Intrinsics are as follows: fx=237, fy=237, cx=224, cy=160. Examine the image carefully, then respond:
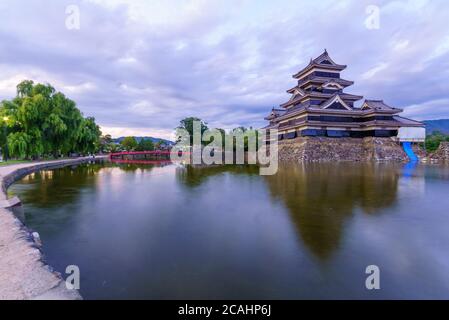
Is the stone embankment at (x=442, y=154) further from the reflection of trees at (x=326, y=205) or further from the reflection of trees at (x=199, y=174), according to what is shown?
the reflection of trees at (x=326, y=205)

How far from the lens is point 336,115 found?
28.5 m

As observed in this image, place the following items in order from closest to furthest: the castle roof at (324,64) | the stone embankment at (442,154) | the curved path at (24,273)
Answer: the curved path at (24,273)
the stone embankment at (442,154)
the castle roof at (324,64)

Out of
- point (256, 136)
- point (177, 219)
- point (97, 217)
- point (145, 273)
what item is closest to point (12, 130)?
point (97, 217)

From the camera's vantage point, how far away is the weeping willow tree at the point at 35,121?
78.0 ft

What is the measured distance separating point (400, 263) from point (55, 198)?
10.7 meters

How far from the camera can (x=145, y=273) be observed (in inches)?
142

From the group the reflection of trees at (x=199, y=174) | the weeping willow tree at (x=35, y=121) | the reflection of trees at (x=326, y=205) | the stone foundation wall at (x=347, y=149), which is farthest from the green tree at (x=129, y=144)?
the reflection of trees at (x=326, y=205)

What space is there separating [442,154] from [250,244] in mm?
32402

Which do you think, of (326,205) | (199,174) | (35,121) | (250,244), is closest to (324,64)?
(199,174)

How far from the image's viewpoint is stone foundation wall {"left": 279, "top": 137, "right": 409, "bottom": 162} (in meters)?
26.7

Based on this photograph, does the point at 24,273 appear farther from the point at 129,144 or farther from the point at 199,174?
the point at 129,144

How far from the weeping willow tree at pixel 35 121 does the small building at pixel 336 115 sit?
2746 cm

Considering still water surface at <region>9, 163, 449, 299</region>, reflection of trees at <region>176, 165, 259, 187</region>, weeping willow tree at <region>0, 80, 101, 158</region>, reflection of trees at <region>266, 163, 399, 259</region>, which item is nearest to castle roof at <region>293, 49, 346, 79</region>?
reflection of trees at <region>176, 165, 259, 187</region>
